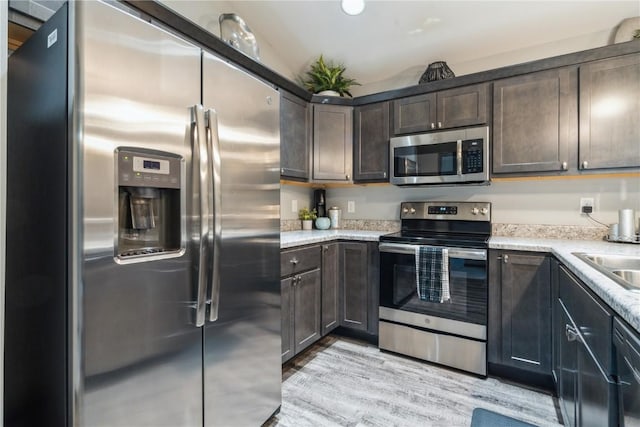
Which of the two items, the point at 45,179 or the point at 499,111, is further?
the point at 499,111

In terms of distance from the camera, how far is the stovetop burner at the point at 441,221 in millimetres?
2471

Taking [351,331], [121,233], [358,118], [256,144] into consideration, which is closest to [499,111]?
[358,118]

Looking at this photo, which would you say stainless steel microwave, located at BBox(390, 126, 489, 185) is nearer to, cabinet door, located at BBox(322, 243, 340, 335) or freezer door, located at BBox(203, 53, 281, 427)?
cabinet door, located at BBox(322, 243, 340, 335)

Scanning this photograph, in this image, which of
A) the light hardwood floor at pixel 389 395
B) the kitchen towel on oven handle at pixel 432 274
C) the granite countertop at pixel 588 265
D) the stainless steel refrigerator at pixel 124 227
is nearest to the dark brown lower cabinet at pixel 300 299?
the granite countertop at pixel 588 265

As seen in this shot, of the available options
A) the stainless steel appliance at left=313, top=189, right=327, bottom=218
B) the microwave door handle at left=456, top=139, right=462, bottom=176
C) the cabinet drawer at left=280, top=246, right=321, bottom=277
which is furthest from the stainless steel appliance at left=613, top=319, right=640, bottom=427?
the stainless steel appliance at left=313, top=189, right=327, bottom=218

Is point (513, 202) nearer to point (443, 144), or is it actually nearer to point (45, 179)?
point (443, 144)

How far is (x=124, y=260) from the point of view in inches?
39.8

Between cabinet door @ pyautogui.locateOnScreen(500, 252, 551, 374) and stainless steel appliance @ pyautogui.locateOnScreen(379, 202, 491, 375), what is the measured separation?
13 cm

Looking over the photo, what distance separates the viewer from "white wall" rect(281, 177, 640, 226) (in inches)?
88.0

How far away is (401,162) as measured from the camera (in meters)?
2.68

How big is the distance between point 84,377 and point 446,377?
81.8 inches

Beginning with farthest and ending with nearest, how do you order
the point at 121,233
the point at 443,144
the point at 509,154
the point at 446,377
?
the point at 443,144
the point at 509,154
the point at 446,377
the point at 121,233

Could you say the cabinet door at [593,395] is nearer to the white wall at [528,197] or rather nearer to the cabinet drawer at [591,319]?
the cabinet drawer at [591,319]

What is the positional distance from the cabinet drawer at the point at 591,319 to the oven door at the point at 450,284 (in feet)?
2.02
